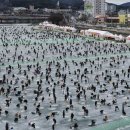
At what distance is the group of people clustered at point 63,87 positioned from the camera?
36312 mm

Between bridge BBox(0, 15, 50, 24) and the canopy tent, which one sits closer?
the canopy tent

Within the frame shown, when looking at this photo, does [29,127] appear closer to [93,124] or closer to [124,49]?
[93,124]

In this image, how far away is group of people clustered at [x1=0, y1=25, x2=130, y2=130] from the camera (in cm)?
3631

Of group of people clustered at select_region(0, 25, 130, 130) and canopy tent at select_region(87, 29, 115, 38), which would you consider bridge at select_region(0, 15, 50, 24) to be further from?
group of people clustered at select_region(0, 25, 130, 130)

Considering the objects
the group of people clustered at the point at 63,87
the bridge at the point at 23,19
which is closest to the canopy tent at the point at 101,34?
the group of people clustered at the point at 63,87

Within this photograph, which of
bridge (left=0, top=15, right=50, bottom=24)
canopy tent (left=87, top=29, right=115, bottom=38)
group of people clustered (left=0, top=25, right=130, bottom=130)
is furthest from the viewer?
bridge (left=0, top=15, right=50, bottom=24)

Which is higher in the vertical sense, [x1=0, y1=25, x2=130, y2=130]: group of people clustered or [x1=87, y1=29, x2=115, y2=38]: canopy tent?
[x1=87, y1=29, x2=115, y2=38]: canopy tent

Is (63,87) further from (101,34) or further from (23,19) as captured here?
(23,19)

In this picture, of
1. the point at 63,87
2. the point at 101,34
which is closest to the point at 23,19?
the point at 101,34

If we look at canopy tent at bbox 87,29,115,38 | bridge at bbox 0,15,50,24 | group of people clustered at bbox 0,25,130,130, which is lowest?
group of people clustered at bbox 0,25,130,130

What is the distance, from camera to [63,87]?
48.3 meters

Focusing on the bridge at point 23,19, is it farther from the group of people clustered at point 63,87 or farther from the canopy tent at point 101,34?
the group of people clustered at point 63,87

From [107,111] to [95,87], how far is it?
10.1 metres

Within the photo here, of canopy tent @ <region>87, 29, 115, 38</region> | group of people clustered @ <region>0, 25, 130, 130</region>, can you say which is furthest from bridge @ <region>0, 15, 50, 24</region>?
group of people clustered @ <region>0, 25, 130, 130</region>
